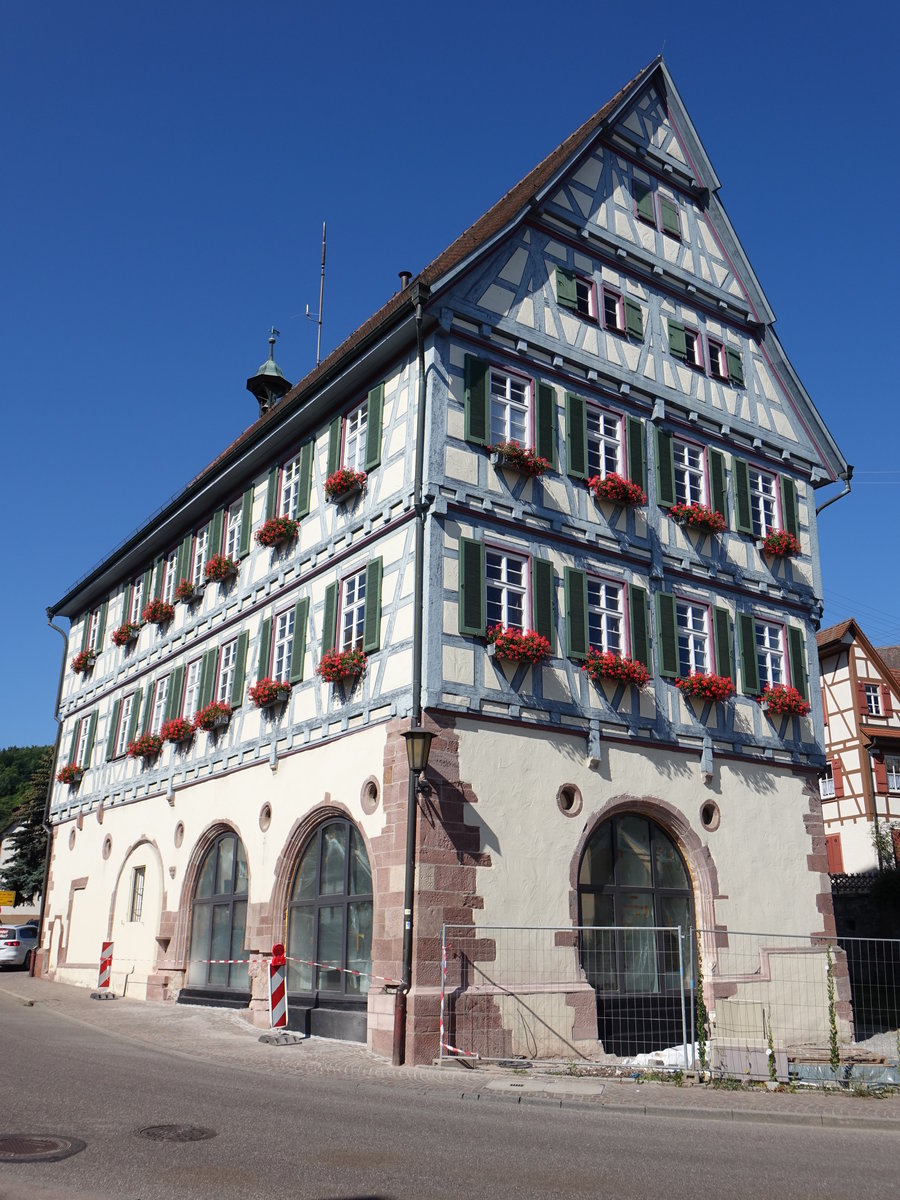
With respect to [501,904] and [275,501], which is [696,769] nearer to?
[501,904]

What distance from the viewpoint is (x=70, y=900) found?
28625 mm

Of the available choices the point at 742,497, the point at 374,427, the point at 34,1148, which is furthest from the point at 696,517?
the point at 34,1148

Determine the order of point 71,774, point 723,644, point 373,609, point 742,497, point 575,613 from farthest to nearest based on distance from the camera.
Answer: point 71,774, point 742,497, point 723,644, point 575,613, point 373,609

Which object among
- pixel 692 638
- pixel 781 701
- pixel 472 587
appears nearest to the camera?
pixel 472 587

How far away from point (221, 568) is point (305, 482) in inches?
124

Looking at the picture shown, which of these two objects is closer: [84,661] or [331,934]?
[331,934]

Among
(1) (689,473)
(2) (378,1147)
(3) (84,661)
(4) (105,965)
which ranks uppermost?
(1) (689,473)

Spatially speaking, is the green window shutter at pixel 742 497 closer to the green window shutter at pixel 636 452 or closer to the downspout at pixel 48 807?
the green window shutter at pixel 636 452

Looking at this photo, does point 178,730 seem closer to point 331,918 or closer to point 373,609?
point 331,918

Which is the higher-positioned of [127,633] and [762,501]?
[762,501]

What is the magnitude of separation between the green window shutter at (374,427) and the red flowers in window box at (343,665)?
3.02m

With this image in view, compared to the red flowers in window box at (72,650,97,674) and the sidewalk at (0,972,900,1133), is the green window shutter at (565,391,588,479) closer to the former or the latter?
the sidewalk at (0,972,900,1133)

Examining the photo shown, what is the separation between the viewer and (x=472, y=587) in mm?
16531

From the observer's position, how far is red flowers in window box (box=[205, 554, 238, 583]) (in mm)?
22328
